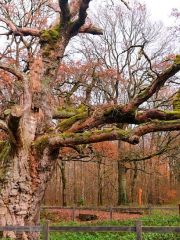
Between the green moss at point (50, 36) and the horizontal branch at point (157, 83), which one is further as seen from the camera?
the green moss at point (50, 36)

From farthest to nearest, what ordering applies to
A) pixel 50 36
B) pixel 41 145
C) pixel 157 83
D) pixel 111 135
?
pixel 50 36 → pixel 41 145 → pixel 157 83 → pixel 111 135

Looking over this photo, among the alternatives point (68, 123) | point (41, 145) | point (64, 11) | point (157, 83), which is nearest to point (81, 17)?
point (64, 11)

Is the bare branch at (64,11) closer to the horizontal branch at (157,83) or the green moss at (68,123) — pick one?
the green moss at (68,123)

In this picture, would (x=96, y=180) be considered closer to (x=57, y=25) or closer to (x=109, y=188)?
(x=109, y=188)

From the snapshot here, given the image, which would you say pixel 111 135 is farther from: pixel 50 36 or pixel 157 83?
pixel 50 36

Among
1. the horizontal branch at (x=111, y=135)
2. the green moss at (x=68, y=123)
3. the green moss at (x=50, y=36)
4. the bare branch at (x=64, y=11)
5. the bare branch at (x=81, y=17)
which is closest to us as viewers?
the horizontal branch at (x=111, y=135)

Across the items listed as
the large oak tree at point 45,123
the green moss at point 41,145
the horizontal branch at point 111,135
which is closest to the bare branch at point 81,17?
the large oak tree at point 45,123

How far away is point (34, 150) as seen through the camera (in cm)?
759

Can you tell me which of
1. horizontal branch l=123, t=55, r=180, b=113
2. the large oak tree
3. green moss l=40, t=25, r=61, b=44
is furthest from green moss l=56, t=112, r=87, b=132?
green moss l=40, t=25, r=61, b=44

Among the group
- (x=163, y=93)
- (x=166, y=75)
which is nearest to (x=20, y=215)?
(x=166, y=75)

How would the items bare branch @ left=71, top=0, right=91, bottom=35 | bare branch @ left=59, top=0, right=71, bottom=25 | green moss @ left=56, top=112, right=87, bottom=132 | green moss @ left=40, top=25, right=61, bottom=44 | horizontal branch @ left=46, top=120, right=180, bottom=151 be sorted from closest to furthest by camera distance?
horizontal branch @ left=46, top=120, right=180, bottom=151
bare branch @ left=71, top=0, right=91, bottom=35
bare branch @ left=59, top=0, right=71, bottom=25
green moss @ left=56, top=112, right=87, bottom=132
green moss @ left=40, top=25, right=61, bottom=44

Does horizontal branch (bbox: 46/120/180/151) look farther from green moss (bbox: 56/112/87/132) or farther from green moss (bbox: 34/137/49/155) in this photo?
green moss (bbox: 56/112/87/132)

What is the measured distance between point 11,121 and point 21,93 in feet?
7.46

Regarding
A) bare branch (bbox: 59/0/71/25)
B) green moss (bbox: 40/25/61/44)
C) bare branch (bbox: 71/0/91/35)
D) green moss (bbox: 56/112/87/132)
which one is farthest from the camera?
green moss (bbox: 40/25/61/44)
